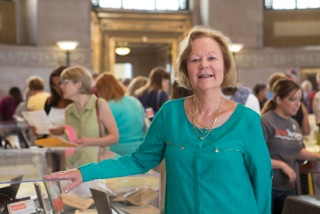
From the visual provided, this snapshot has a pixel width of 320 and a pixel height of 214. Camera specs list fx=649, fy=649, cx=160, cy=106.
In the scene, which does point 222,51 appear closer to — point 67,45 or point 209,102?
point 209,102

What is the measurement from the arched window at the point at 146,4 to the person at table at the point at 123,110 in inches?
630

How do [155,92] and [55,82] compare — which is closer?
[55,82]

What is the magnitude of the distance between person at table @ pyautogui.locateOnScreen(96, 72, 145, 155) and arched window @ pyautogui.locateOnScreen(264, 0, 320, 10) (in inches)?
665

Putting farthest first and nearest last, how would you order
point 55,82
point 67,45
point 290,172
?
point 67,45 → point 55,82 → point 290,172

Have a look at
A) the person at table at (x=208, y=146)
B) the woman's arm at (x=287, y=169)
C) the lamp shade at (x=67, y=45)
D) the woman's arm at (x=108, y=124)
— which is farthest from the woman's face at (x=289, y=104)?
the lamp shade at (x=67, y=45)

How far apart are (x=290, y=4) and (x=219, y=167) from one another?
2096cm

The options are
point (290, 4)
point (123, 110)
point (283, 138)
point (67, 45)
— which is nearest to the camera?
point (283, 138)

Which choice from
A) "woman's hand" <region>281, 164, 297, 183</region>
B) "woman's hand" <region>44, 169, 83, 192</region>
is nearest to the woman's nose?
"woman's hand" <region>44, 169, 83, 192</region>

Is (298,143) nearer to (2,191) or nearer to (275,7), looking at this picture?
(2,191)

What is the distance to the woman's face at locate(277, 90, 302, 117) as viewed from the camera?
5.44 meters

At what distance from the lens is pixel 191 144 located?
110 inches

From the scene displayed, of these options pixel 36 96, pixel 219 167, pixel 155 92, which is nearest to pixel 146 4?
pixel 155 92

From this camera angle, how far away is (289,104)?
5.45m

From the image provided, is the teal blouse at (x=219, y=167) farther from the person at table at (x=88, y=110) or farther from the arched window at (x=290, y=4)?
the arched window at (x=290, y=4)
